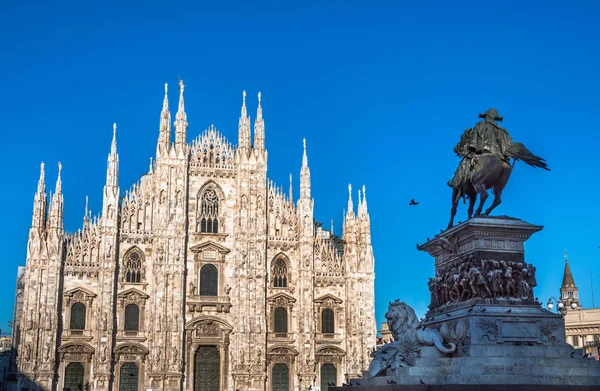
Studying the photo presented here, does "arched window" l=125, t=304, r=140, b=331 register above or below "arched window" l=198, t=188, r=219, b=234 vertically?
below

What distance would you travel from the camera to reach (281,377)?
51.5 m

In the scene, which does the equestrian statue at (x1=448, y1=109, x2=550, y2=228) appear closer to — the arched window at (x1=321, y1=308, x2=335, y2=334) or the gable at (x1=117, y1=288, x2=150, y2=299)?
the gable at (x1=117, y1=288, x2=150, y2=299)

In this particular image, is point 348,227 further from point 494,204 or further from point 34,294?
point 494,204

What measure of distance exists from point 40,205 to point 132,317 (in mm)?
9236

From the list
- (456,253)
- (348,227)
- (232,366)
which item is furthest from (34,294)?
(456,253)

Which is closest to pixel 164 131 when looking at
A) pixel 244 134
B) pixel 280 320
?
pixel 244 134

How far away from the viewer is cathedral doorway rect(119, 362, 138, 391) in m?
48.5

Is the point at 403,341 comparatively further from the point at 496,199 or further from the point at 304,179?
the point at 304,179

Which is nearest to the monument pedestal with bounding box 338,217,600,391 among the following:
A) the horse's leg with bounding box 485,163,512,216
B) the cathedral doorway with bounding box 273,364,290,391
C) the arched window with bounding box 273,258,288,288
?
the horse's leg with bounding box 485,163,512,216

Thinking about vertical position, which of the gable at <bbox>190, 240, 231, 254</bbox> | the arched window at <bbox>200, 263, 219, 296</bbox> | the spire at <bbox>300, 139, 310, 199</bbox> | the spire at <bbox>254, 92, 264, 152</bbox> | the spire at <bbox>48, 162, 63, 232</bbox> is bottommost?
the arched window at <bbox>200, 263, 219, 296</bbox>

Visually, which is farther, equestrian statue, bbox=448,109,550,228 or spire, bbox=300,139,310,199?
spire, bbox=300,139,310,199

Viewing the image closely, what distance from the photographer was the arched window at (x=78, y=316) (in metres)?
48.3

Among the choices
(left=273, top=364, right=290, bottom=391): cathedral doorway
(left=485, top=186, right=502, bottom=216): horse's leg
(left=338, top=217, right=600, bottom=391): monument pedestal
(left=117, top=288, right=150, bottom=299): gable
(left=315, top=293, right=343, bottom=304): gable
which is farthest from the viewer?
(left=315, top=293, right=343, bottom=304): gable

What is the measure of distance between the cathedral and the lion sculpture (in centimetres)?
3374
